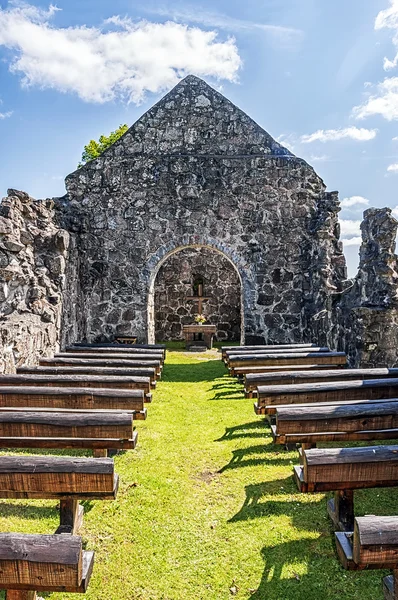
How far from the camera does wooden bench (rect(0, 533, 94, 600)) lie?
1.93 m

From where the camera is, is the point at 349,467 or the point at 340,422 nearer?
the point at 349,467

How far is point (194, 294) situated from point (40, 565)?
13598mm

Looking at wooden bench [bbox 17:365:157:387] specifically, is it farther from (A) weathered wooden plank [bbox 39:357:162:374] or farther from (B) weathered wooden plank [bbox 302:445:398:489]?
(B) weathered wooden plank [bbox 302:445:398:489]

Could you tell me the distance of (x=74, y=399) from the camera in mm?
3969

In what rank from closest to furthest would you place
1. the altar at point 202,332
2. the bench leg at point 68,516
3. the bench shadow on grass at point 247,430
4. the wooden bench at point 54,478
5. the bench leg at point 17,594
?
the bench leg at point 17,594
the wooden bench at point 54,478
the bench leg at point 68,516
the bench shadow on grass at point 247,430
the altar at point 202,332

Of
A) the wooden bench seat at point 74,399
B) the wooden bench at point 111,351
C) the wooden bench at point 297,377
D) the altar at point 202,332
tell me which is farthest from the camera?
the altar at point 202,332

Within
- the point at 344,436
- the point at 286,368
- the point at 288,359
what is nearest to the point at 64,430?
the point at 344,436

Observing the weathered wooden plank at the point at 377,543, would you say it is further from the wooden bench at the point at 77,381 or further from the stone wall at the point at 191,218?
the stone wall at the point at 191,218

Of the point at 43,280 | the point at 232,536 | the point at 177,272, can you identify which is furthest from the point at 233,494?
the point at 177,272

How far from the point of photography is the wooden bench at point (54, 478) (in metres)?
2.52

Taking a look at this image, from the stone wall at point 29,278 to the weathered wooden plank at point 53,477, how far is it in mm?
3079

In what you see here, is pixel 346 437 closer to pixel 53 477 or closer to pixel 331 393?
pixel 331 393

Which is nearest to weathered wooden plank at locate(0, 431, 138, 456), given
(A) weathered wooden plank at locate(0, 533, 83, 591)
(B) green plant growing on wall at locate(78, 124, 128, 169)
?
(A) weathered wooden plank at locate(0, 533, 83, 591)

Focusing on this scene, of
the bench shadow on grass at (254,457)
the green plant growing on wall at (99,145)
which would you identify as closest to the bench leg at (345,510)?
the bench shadow on grass at (254,457)
